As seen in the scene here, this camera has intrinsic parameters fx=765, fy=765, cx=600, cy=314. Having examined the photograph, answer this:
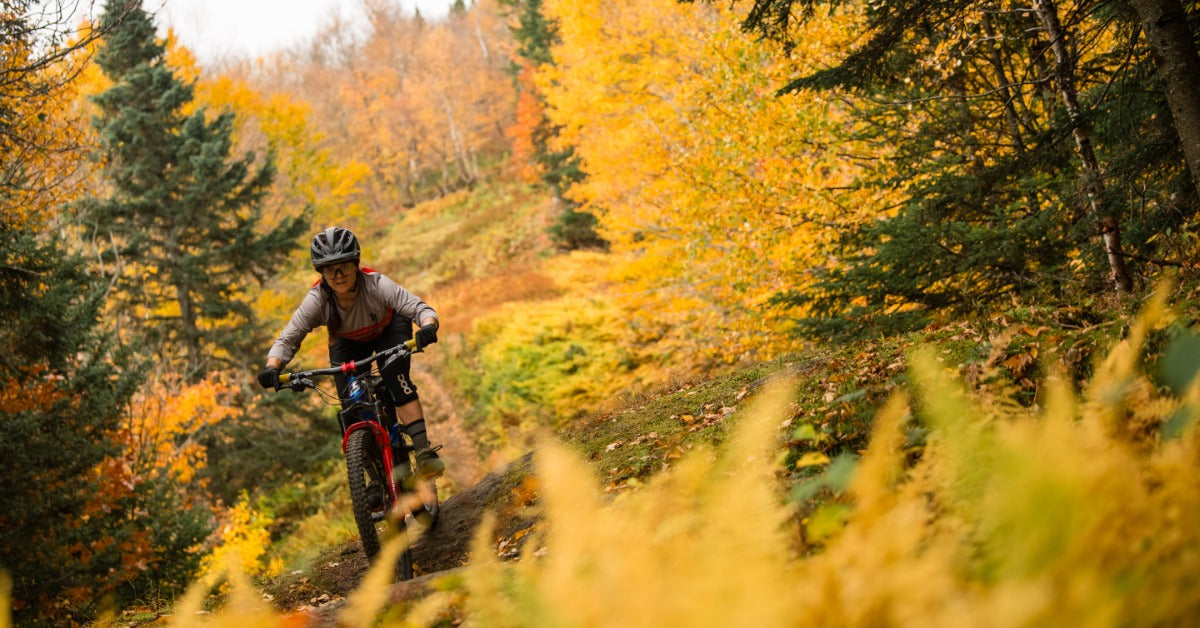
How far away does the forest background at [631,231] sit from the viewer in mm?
6246

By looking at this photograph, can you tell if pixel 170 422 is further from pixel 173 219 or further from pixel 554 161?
pixel 554 161

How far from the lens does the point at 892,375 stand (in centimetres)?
502

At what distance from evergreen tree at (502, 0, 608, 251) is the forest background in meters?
0.30

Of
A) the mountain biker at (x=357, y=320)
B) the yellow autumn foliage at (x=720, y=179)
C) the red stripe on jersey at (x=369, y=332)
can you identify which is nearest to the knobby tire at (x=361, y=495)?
the mountain biker at (x=357, y=320)

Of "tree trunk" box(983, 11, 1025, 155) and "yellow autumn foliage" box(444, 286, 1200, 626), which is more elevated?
"tree trunk" box(983, 11, 1025, 155)

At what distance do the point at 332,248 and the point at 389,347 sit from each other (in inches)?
37.2

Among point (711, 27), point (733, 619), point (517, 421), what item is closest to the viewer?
point (733, 619)


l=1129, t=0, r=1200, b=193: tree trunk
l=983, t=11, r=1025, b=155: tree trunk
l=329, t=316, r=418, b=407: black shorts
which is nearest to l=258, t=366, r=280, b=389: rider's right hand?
l=329, t=316, r=418, b=407: black shorts

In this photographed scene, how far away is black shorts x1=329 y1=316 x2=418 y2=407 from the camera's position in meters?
6.04

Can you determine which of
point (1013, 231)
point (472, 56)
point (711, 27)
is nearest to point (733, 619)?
point (1013, 231)

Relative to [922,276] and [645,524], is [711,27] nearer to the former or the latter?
[922,276]

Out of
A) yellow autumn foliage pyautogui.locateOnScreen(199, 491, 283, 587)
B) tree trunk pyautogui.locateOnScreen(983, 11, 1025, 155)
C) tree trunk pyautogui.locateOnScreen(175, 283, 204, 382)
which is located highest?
tree trunk pyautogui.locateOnScreen(175, 283, 204, 382)

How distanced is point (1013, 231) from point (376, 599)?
269 inches

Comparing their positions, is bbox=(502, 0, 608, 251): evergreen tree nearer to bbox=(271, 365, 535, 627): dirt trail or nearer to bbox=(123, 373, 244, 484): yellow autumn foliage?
bbox=(123, 373, 244, 484): yellow autumn foliage
